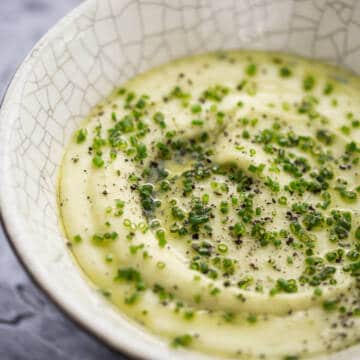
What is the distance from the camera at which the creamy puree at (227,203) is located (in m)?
2.79

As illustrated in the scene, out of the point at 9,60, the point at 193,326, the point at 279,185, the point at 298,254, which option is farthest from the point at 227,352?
the point at 9,60

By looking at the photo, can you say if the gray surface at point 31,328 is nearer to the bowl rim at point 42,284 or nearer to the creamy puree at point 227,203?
the bowl rim at point 42,284

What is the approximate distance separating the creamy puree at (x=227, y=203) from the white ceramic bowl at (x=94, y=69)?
0.08 meters

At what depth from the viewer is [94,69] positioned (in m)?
3.59

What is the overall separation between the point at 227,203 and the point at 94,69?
108cm

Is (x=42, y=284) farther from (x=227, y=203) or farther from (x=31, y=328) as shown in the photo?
(x=227, y=203)

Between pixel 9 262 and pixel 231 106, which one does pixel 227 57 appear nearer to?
pixel 231 106

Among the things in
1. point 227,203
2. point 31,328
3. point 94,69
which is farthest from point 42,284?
point 94,69

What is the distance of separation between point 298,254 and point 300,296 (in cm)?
27

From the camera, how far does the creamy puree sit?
2.79 m

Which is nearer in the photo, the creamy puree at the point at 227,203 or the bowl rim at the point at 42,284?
the bowl rim at the point at 42,284

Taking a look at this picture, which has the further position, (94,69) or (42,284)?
(94,69)

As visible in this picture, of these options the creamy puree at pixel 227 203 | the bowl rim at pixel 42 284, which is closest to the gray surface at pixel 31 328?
the bowl rim at pixel 42 284

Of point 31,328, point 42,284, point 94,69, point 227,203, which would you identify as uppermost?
point 94,69
